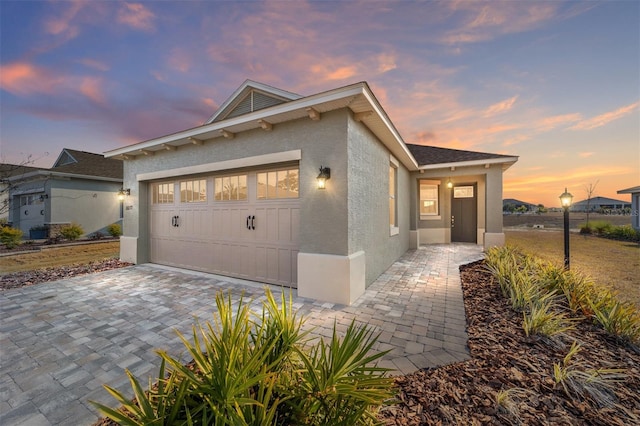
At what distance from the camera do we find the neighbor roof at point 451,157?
844cm

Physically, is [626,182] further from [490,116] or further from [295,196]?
[295,196]

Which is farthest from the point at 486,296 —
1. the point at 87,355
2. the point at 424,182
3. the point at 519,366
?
the point at 424,182

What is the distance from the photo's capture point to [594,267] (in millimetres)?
6539

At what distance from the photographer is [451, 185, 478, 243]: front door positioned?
35.4ft

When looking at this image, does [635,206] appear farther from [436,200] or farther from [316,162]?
[316,162]

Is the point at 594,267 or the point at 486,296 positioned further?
the point at 594,267

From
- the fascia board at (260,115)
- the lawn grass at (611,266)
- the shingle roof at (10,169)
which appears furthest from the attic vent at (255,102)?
the shingle roof at (10,169)

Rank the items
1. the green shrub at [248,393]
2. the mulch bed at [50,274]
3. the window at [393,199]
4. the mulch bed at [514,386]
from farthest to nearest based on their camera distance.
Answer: the window at [393,199] < the mulch bed at [50,274] < the mulch bed at [514,386] < the green shrub at [248,393]

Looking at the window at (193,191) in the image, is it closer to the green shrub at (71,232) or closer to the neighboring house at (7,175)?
the neighboring house at (7,175)

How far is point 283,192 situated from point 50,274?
669 centimetres

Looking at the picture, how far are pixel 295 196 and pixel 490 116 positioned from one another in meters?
7.51

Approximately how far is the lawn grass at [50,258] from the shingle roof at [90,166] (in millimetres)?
5434

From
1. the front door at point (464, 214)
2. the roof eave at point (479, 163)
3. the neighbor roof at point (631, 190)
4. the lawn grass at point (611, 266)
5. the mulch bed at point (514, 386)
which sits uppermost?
the roof eave at point (479, 163)

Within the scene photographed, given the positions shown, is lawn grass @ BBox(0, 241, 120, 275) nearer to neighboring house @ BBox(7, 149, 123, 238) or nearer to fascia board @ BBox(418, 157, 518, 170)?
A: neighboring house @ BBox(7, 149, 123, 238)
